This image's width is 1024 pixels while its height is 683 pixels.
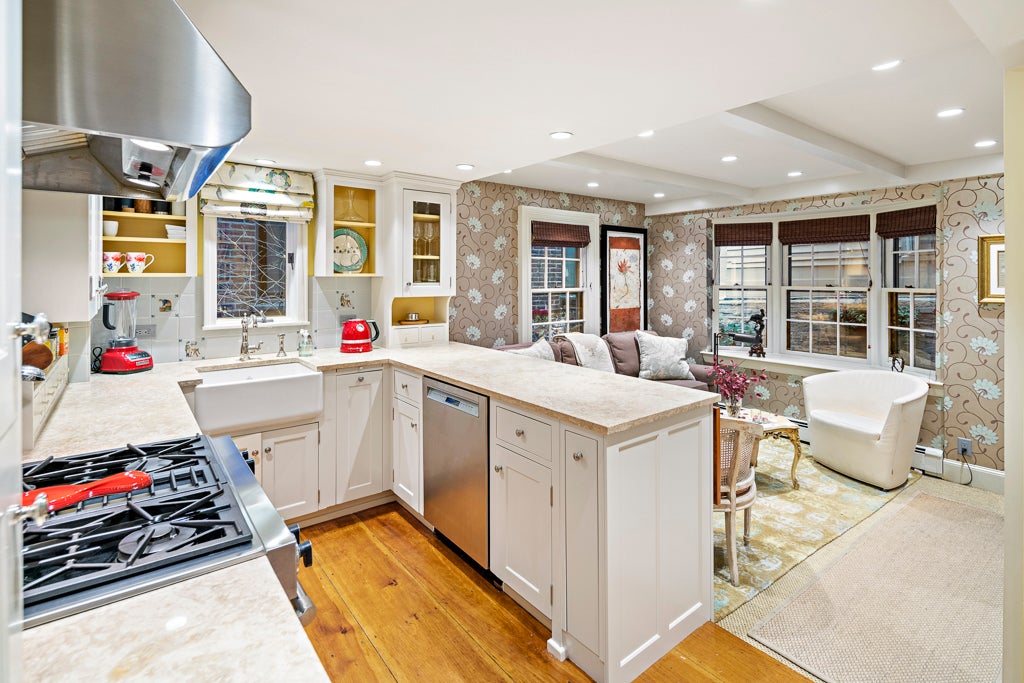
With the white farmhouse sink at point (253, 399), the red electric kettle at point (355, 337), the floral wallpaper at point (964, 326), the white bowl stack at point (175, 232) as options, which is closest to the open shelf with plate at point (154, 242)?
the white bowl stack at point (175, 232)

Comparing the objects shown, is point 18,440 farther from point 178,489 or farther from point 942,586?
point 942,586

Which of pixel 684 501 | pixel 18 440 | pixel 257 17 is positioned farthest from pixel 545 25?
pixel 684 501

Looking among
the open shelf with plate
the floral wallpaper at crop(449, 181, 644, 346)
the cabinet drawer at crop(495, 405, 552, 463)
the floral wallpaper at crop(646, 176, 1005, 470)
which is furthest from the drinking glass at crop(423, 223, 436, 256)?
the floral wallpaper at crop(646, 176, 1005, 470)

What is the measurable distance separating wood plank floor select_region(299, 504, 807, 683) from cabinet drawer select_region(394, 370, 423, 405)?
0.80 m

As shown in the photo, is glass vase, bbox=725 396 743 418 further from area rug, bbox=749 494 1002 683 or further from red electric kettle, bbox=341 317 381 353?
red electric kettle, bbox=341 317 381 353

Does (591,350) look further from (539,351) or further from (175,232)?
(175,232)

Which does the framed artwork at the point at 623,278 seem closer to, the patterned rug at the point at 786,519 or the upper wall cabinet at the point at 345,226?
the patterned rug at the point at 786,519

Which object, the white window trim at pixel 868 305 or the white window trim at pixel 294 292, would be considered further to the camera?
the white window trim at pixel 868 305

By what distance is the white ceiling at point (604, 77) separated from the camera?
4.80 feet

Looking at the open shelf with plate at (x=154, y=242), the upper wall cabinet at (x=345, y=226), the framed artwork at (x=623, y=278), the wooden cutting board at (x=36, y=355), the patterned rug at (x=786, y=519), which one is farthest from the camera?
the framed artwork at (x=623, y=278)

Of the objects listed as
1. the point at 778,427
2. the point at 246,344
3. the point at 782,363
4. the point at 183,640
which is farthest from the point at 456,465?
the point at 782,363

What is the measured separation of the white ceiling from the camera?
1462 mm

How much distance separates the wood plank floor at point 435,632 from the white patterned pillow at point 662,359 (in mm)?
2983

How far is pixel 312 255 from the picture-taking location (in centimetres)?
356
